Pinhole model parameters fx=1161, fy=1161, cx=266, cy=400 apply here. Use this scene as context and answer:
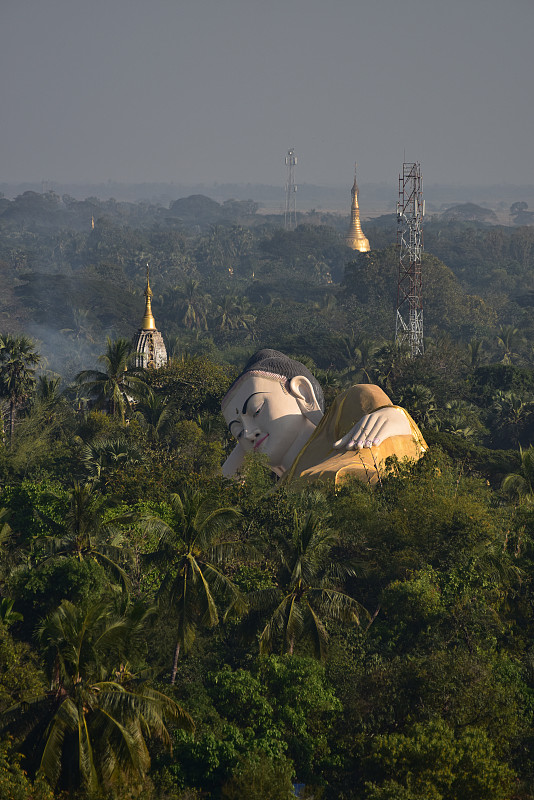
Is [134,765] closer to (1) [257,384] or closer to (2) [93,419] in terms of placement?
(1) [257,384]

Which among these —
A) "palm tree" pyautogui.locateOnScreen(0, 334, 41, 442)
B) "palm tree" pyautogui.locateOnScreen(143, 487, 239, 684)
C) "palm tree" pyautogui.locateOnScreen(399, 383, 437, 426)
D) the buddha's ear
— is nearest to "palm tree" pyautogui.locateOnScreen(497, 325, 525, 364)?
"palm tree" pyautogui.locateOnScreen(399, 383, 437, 426)

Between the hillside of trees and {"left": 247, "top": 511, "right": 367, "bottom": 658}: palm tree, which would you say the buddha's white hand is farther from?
{"left": 247, "top": 511, "right": 367, "bottom": 658}: palm tree

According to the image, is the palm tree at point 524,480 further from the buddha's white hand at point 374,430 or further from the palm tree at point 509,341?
the palm tree at point 509,341

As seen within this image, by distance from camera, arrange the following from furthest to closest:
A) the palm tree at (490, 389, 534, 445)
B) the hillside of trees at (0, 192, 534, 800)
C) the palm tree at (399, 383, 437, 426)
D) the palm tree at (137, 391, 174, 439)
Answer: the palm tree at (490, 389, 534, 445)
the palm tree at (399, 383, 437, 426)
the palm tree at (137, 391, 174, 439)
the hillside of trees at (0, 192, 534, 800)

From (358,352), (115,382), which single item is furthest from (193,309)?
(115,382)

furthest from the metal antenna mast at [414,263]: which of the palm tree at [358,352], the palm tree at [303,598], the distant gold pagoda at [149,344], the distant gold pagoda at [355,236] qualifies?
the distant gold pagoda at [355,236]

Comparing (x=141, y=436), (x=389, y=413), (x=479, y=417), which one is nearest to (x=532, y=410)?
(x=479, y=417)
